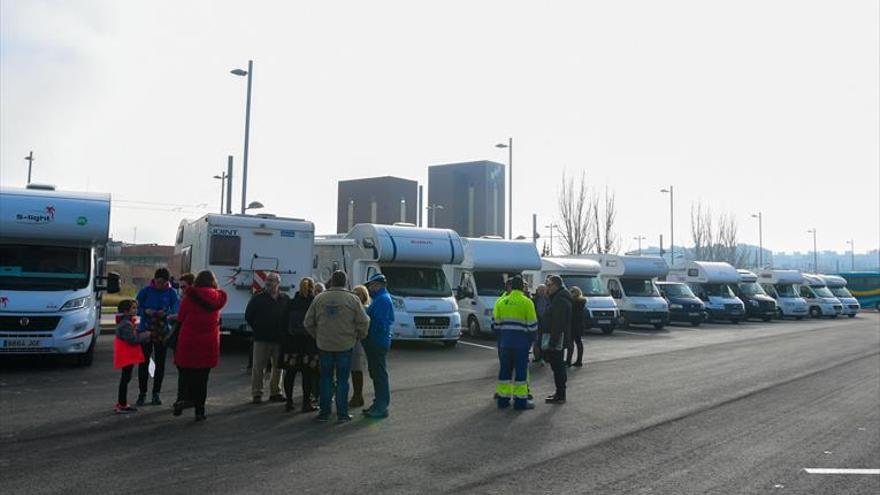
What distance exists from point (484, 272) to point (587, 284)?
5.35 meters

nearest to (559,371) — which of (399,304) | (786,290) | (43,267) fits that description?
(399,304)

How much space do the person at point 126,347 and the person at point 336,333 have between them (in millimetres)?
2174

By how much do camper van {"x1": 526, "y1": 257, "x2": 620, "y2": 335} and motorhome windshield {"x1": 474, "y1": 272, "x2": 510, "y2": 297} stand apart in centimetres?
315

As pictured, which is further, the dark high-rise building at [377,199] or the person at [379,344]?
the dark high-rise building at [377,199]

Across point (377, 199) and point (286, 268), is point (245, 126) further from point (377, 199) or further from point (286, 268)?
point (377, 199)

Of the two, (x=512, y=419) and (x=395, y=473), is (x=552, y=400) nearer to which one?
(x=512, y=419)

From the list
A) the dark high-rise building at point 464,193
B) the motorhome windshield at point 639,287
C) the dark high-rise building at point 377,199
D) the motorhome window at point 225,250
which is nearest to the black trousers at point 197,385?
the motorhome window at point 225,250

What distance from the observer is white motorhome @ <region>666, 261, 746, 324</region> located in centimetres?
3291

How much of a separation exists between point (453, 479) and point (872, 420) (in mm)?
6269

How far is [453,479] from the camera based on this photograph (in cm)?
625

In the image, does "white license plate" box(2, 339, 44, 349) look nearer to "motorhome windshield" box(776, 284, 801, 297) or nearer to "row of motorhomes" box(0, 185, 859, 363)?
"row of motorhomes" box(0, 185, 859, 363)

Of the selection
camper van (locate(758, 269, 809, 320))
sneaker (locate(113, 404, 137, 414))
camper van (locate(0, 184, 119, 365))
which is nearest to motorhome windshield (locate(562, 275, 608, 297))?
camper van (locate(0, 184, 119, 365))

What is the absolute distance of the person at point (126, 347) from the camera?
900 cm

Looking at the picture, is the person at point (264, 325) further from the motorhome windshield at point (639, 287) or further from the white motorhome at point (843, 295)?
the white motorhome at point (843, 295)
